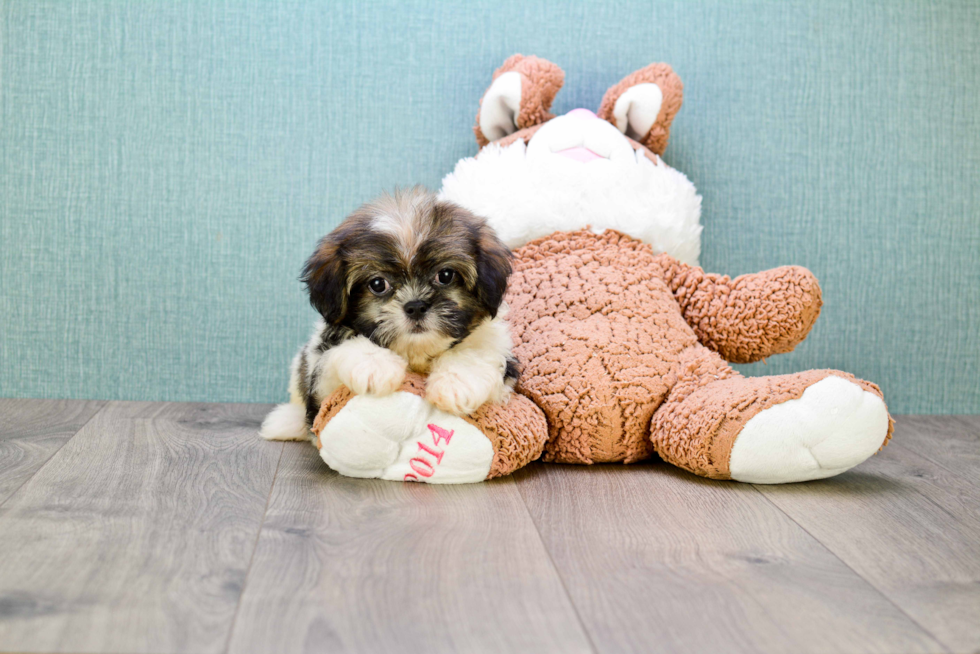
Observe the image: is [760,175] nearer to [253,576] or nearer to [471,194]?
[471,194]

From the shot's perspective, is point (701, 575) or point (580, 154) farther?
point (580, 154)

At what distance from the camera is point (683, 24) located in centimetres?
261

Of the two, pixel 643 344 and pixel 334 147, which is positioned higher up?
pixel 334 147

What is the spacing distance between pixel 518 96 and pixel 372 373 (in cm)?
106

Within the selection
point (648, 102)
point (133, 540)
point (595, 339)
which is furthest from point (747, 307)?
point (133, 540)

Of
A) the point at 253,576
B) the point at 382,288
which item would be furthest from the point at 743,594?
the point at 382,288

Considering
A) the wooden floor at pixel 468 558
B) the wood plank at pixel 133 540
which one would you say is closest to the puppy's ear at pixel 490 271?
the wooden floor at pixel 468 558

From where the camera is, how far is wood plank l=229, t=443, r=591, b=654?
1.08m

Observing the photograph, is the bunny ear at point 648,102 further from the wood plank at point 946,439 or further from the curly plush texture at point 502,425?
the wood plank at point 946,439

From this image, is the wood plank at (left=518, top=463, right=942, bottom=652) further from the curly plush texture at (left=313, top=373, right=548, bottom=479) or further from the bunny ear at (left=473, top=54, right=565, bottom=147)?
the bunny ear at (left=473, top=54, right=565, bottom=147)

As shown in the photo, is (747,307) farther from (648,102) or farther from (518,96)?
(518,96)

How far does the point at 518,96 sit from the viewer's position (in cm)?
230

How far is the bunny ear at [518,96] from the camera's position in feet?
7.57

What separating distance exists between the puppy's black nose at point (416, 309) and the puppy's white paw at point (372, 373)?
120mm
